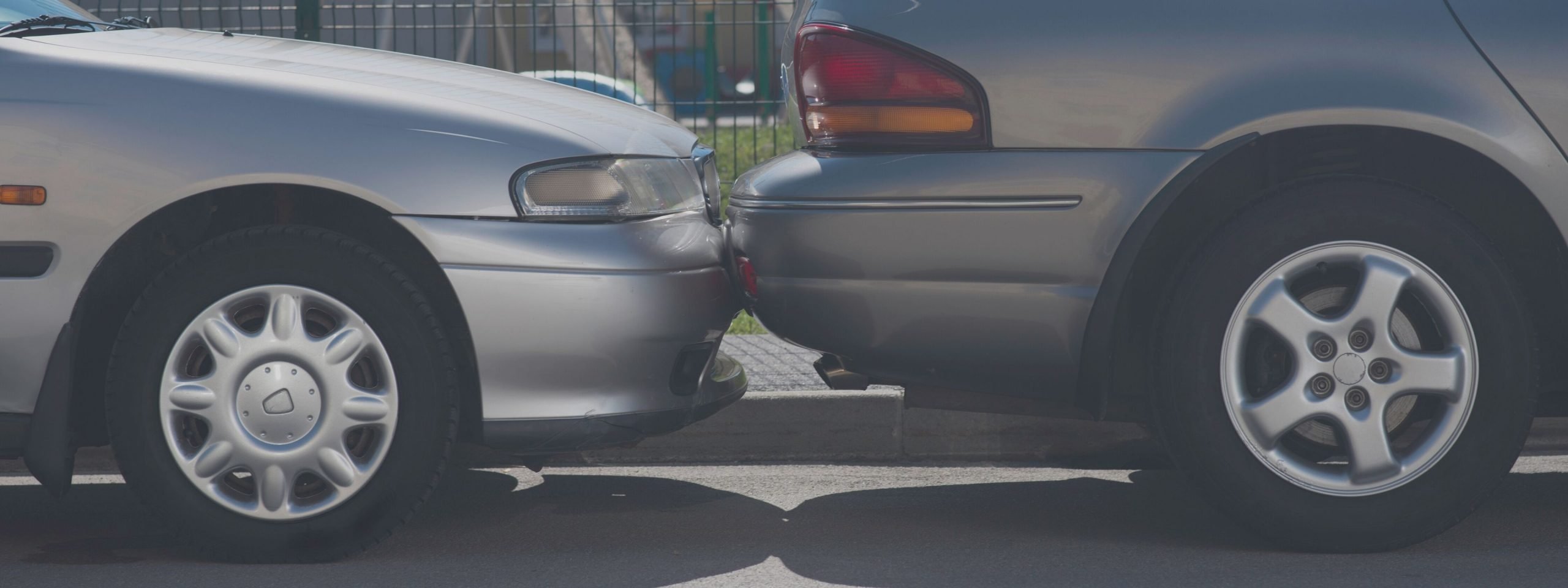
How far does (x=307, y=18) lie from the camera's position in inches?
259

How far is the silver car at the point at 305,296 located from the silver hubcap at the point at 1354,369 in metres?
1.22

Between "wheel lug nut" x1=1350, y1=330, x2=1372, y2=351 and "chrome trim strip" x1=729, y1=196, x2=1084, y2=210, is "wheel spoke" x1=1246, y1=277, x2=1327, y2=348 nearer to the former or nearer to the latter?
"wheel lug nut" x1=1350, y1=330, x2=1372, y2=351

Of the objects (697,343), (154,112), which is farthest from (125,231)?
(697,343)

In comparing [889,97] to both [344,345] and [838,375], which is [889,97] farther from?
[344,345]

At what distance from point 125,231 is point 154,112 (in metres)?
0.25

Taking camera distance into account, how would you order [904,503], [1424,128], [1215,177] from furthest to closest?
[904,503], [1215,177], [1424,128]

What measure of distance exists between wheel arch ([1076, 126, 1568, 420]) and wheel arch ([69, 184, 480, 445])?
1.34 metres

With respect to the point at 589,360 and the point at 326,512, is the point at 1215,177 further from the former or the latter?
the point at 326,512

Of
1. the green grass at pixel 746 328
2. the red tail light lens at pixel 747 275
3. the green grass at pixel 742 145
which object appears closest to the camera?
the red tail light lens at pixel 747 275

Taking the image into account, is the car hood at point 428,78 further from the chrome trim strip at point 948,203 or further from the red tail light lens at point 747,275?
the chrome trim strip at point 948,203

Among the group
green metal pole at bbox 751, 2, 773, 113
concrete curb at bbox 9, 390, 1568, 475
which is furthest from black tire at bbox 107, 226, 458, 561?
green metal pole at bbox 751, 2, 773, 113

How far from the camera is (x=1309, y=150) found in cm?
339

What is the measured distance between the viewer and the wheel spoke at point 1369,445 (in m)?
3.21

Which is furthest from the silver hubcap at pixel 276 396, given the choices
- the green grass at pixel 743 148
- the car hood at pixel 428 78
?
the green grass at pixel 743 148
